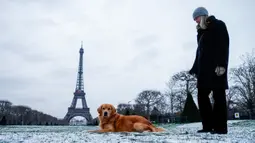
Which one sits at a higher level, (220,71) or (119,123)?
(220,71)

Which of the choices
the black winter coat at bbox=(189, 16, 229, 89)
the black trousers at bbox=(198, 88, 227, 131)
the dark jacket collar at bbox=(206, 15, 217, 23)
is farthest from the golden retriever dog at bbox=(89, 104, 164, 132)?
the dark jacket collar at bbox=(206, 15, 217, 23)

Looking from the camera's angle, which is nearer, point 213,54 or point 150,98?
point 213,54

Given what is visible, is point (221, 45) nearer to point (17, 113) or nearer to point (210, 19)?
point (210, 19)

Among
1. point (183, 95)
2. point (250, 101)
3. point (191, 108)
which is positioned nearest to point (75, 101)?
point (183, 95)

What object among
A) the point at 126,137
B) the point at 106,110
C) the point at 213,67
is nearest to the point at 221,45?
the point at 213,67

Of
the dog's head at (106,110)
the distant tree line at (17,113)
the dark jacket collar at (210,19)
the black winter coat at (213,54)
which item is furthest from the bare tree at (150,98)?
the dark jacket collar at (210,19)

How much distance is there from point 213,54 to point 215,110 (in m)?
0.86

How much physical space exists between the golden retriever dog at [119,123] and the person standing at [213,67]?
1269 mm

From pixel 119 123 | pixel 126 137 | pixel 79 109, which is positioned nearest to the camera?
pixel 126 137

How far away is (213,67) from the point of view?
392 cm

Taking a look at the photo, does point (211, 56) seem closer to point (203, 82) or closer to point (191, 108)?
point (203, 82)

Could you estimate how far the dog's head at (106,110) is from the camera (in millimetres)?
5469

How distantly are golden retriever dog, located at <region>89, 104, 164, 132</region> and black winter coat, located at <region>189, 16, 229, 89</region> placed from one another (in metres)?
1.55

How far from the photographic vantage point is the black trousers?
3.76m
